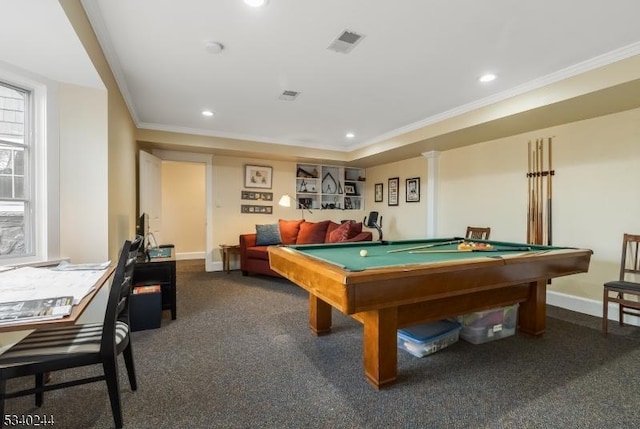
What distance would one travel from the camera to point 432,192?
490 centimetres

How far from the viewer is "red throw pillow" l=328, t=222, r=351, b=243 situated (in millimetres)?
4664

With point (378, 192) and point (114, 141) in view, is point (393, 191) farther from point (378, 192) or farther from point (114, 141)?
point (114, 141)

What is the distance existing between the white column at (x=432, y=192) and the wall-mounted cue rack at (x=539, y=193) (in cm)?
139

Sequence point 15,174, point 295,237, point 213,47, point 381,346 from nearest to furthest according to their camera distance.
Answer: point 381,346 < point 15,174 < point 213,47 < point 295,237

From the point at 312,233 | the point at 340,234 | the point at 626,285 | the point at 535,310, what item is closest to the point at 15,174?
the point at 340,234

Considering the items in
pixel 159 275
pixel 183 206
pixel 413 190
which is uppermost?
pixel 413 190

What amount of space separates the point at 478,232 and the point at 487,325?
1.92 m

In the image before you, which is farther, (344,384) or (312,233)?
(312,233)

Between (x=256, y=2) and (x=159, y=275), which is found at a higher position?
(x=256, y=2)

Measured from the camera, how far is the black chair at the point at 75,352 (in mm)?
1258

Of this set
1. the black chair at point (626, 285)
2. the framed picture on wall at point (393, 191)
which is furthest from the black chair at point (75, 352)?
the framed picture on wall at point (393, 191)

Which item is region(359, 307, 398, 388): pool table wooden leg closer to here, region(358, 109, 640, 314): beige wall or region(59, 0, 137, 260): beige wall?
region(59, 0, 137, 260): beige wall

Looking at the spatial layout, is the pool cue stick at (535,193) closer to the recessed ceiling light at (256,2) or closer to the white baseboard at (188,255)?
the recessed ceiling light at (256,2)

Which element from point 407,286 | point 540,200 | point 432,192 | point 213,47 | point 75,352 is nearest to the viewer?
point 75,352
